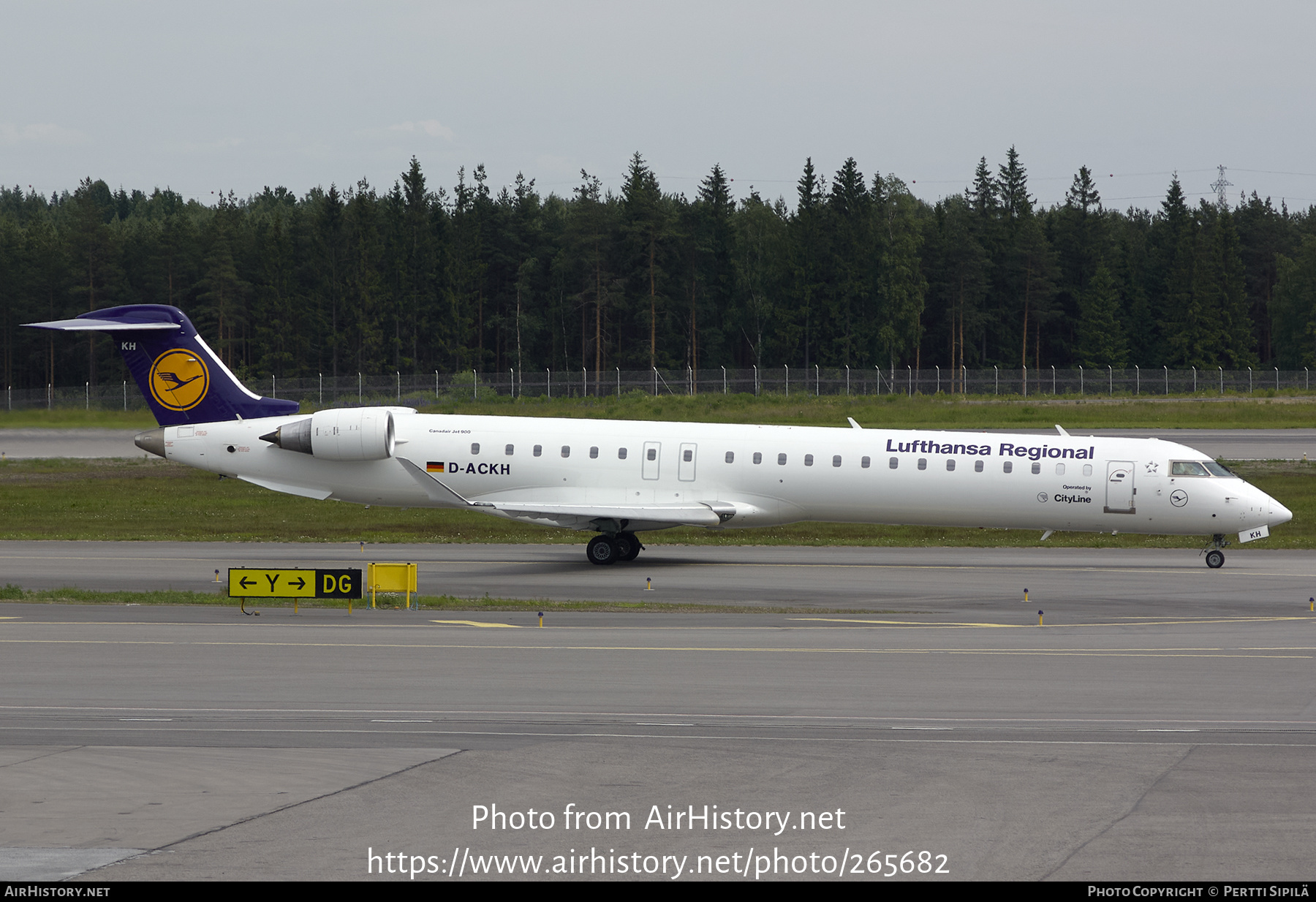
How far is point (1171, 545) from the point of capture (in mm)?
34156

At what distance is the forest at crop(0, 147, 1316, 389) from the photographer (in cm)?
10575

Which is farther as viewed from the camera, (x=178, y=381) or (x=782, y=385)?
(x=782, y=385)

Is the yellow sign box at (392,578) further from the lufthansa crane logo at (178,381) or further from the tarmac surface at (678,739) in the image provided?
the lufthansa crane logo at (178,381)

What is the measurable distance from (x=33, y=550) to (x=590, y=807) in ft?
84.1

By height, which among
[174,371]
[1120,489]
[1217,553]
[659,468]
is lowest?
[1217,553]

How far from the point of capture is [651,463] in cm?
3034

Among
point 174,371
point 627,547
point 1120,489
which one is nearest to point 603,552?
point 627,547

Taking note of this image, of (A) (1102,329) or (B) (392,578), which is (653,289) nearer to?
(A) (1102,329)

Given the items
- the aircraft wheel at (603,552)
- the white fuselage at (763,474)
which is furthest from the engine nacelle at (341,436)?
the aircraft wheel at (603,552)

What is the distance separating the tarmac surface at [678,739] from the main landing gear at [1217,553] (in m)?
3.94

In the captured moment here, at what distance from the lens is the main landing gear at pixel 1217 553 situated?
96.2 feet

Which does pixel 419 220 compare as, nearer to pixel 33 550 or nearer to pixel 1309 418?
pixel 1309 418

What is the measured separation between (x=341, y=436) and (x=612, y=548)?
265 inches

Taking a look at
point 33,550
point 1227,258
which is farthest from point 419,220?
point 33,550
